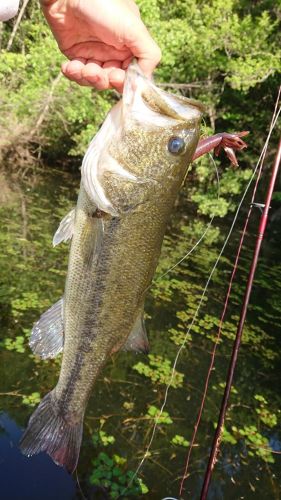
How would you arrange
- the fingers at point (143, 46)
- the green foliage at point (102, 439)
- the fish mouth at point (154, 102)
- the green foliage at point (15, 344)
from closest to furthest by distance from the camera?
the fish mouth at point (154, 102) < the fingers at point (143, 46) < the green foliage at point (102, 439) < the green foliage at point (15, 344)

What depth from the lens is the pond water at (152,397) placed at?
4.15 metres

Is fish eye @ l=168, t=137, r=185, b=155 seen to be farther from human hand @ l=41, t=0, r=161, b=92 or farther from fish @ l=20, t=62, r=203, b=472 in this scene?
human hand @ l=41, t=0, r=161, b=92

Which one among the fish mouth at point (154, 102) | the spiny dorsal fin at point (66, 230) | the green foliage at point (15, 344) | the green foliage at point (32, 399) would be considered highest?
the fish mouth at point (154, 102)

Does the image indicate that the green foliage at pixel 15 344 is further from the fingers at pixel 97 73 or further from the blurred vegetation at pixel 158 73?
the blurred vegetation at pixel 158 73

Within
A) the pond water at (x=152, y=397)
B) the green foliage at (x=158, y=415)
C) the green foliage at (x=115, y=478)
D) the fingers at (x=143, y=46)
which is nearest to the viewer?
the fingers at (x=143, y=46)

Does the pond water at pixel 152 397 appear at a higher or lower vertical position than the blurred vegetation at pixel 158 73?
lower

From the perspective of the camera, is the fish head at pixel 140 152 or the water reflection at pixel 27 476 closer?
the fish head at pixel 140 152

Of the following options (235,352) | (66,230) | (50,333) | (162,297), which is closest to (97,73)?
(66,230)

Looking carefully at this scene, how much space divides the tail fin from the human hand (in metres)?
1.57

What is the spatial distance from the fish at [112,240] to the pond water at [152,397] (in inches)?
85.5

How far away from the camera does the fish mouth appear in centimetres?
182

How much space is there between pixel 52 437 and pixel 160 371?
3.88 meters

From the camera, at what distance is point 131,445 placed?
Answer: 4.54m

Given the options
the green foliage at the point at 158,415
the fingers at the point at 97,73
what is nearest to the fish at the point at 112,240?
the fingers at the point at 97,73
